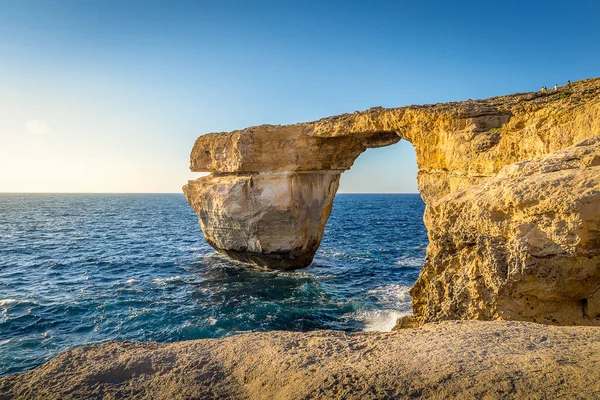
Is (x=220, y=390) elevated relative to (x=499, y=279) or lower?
lower

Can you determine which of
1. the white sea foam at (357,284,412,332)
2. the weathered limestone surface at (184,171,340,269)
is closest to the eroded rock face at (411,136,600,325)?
the white sea foam at (357,284,412,332)

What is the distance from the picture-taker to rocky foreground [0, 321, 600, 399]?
360 centimetres

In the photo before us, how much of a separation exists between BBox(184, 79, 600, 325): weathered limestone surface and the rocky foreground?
1.53 m

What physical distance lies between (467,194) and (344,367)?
15.8 ft

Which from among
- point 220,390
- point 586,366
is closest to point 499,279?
point 586,366

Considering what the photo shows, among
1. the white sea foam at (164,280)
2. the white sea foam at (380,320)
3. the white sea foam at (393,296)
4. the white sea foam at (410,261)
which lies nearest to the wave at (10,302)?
the white sea foam at (164,280)

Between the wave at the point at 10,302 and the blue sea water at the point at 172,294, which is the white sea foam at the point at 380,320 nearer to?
the blue sea water at the point at 172,294

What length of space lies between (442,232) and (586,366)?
12.9 ft

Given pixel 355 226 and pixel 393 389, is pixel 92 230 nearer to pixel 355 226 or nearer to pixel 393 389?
pixel 355 226

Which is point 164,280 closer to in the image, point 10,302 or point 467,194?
point 10,302

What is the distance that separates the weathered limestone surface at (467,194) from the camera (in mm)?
5742

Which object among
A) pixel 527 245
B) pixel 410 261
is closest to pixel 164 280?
pixel 410 261

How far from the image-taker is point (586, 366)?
143 inches

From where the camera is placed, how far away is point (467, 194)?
735 centimetres
